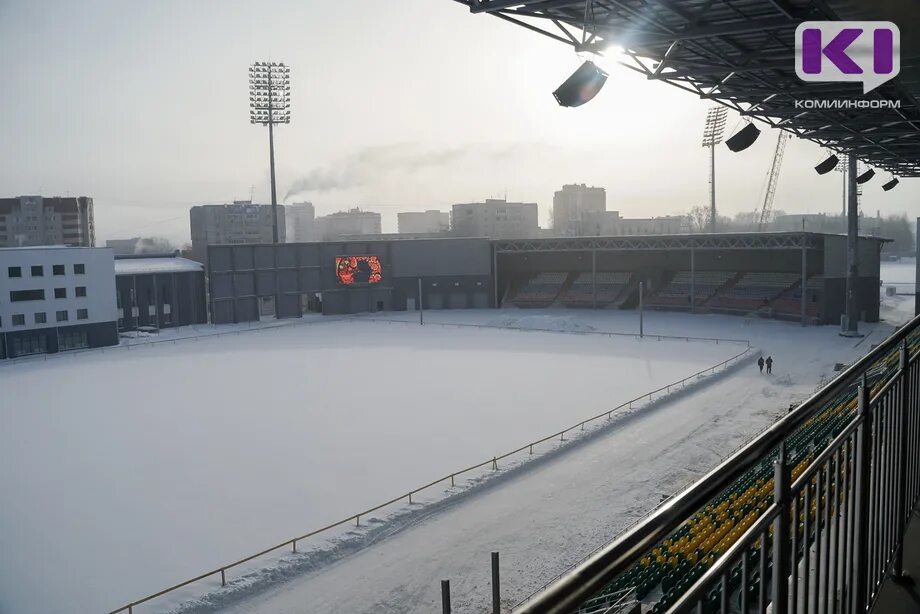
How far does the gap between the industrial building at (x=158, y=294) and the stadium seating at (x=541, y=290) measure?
1048 inches

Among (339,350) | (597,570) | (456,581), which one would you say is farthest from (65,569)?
(339,350)

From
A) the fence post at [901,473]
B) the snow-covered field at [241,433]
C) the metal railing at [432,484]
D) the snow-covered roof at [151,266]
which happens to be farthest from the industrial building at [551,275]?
the fence post at [901,473]

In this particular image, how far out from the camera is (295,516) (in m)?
15.8

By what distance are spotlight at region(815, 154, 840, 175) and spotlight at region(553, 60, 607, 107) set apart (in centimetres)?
1714

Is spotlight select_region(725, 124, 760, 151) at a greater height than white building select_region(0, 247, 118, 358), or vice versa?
spotlight select_region(725, 124, 760, 151)

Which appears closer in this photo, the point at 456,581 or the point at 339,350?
the point at 456,581

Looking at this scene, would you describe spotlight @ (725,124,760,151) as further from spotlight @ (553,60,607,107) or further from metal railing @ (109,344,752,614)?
metal railing @ (109,344,752,614)

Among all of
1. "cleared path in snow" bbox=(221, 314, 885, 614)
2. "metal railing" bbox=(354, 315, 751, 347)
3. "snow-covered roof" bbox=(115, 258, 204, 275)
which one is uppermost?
"snow-covered roof" bbox=(115, 258, 204, 275)

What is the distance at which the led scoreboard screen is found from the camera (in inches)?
2367

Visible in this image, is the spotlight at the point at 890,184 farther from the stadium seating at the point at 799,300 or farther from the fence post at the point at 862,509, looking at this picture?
the fence post at the point at 862,509

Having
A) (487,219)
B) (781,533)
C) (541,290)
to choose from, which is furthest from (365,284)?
(487,219)

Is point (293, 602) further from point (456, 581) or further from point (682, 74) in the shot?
point (682, 74)

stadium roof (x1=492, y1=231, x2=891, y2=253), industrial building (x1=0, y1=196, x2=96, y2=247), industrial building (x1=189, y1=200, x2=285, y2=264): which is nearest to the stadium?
stadium roof (x1=492, y1=231, x2=891, y2=253)

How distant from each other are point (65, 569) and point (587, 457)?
1295 centimetres
